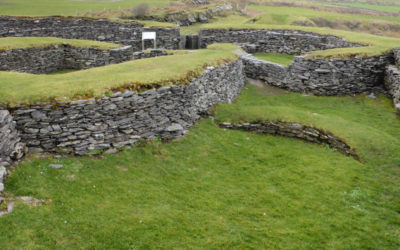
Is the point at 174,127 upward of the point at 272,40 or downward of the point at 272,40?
downward

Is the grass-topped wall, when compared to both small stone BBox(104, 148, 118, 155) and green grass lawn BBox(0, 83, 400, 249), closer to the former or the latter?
green grass lawn BBox(0, 83, 400, 249)

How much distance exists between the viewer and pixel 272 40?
1278 inches

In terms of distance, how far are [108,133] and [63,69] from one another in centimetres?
1824

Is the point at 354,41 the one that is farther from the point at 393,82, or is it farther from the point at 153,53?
the point at 153,53

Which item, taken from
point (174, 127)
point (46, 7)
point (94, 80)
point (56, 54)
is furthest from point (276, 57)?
point (46, 7)

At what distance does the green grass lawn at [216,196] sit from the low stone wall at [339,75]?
27.1 feet

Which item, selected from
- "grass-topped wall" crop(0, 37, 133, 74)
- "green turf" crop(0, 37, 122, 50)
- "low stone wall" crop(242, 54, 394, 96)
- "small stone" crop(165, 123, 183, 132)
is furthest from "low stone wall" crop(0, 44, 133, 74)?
"low stone wall" crop(242, 54, 394, 96)

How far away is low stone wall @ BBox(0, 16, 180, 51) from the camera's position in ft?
104

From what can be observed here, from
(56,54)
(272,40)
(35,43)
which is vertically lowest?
(56,54)

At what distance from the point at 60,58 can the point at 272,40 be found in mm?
22384

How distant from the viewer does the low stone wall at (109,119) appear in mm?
10867

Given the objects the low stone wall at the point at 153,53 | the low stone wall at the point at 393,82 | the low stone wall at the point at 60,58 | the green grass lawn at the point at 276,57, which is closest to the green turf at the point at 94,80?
the low stone wall at the point at 153,53

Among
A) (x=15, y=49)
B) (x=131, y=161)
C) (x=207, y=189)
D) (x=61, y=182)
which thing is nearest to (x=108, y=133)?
(x=131, y=161)

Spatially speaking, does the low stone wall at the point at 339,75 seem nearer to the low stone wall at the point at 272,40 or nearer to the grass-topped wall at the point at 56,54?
the low stone wall at the point at 272,40
